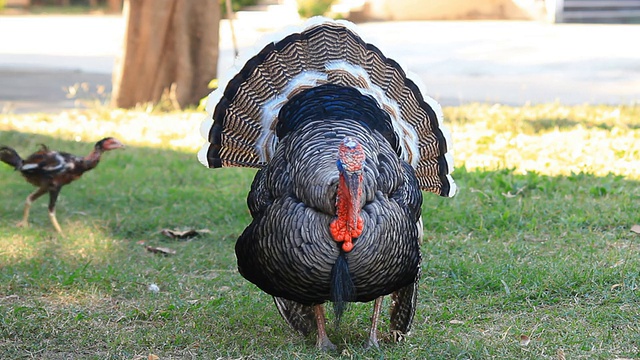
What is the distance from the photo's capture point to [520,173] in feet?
24.4

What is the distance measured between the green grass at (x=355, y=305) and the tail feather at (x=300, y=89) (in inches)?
32.1

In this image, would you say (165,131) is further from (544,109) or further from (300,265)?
(300,265)

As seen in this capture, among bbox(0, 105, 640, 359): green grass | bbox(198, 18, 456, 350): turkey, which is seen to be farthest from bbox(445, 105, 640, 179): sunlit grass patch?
bbox(198, 18, 456, 350): turkey

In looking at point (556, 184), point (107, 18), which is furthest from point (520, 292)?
point (107, 18)

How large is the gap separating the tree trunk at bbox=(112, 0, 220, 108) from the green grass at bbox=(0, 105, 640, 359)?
2.02 m

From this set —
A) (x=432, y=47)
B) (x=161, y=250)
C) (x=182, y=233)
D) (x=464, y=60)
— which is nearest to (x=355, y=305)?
(x=161, y=250)

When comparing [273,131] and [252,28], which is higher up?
[273,131]

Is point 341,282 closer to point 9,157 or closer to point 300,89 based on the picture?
point 300,89

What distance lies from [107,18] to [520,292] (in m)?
25.5

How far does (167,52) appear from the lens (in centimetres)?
1069

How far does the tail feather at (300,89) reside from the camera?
4.70 meters

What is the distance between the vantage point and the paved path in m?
12.3

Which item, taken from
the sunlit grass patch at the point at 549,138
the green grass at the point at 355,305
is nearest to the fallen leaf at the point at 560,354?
the green grass at the point at 355,305

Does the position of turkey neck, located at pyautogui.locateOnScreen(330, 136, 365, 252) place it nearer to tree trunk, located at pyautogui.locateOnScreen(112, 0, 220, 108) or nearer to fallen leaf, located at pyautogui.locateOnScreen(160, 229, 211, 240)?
fallen leaf, located at pyautogui.locateOnScreen(160, 229, 211, 240)
